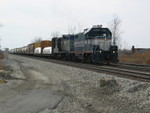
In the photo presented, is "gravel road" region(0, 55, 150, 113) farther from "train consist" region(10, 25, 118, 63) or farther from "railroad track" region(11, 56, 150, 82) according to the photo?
"train consist" region(10, 25, 118, 63)

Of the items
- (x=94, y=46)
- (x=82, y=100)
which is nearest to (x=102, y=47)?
(x=94, y=46)

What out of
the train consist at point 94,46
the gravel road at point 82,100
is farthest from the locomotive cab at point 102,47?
the gravel road at point 82,100

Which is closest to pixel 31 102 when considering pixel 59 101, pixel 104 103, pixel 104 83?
pixel 59 101

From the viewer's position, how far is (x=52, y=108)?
23.8 ft

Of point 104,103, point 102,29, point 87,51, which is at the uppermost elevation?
point 102,29

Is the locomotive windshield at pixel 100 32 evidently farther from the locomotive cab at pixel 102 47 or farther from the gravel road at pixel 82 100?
the gravel road at pixel 82 100

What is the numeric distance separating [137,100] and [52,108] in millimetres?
2706

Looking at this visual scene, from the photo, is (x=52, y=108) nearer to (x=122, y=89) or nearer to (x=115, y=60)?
(x=122, y=89)

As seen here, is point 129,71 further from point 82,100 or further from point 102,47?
point 82,100

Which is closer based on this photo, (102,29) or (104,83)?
(104,83)

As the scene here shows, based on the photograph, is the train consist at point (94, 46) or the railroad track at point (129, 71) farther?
the train consist at point (94, 46)

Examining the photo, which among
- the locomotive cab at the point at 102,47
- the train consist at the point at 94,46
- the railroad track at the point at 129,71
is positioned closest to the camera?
the railroad track at the point at 129,71

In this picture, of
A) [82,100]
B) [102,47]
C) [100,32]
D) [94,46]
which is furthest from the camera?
[100,32]

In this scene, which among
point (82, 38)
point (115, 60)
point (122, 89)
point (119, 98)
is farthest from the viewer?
point (82, 38)
